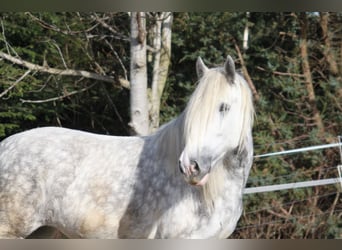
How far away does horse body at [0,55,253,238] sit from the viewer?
8.96ft

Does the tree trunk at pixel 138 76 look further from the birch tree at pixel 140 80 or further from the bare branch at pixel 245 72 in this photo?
the bare branch at pixel 245 72

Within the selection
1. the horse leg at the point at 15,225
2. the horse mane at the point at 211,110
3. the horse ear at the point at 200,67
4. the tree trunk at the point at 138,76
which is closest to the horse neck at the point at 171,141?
the horse mane at the point at 211,110

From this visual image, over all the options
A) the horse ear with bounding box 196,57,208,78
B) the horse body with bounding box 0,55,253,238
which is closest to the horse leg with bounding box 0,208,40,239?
the horse body with bounding box 0,55,253,238

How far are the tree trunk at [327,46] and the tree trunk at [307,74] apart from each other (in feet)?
0.62

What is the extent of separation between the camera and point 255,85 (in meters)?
6.18

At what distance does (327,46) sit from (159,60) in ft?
6.20

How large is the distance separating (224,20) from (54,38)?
6.37 ft

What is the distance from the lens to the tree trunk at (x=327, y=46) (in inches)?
237

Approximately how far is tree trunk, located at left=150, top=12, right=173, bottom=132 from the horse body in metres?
2.07

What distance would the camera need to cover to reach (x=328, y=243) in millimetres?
2934

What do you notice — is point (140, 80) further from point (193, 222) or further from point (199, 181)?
point (199, 181)

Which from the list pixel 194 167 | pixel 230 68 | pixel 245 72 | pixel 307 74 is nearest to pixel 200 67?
pixel 230 68

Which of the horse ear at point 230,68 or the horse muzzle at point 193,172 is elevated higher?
the horse ear at point 230,68
